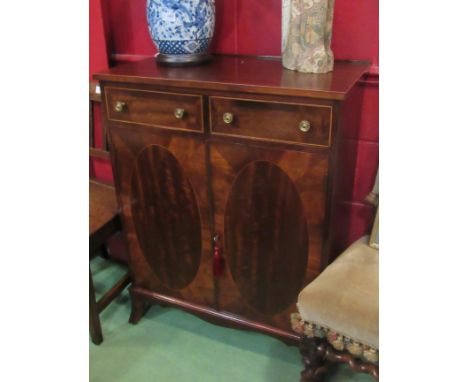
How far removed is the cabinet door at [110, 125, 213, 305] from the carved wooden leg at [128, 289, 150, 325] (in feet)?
0.31

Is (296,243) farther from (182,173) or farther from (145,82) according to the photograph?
(145,82)

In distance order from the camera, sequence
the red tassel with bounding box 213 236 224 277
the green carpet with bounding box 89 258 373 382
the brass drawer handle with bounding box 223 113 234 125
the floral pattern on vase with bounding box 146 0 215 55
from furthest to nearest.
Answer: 1. the green carpet with bounding box 89 258 373 382
2. the red tassel with bounding box 213 236 224 277
3. the floral pattern on vase with bounding box 146 0 215 55
4. the brass drawer handle with bounding box 223 113 234 125

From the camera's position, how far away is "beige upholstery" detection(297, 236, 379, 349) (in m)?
1.09

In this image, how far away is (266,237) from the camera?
1329mm

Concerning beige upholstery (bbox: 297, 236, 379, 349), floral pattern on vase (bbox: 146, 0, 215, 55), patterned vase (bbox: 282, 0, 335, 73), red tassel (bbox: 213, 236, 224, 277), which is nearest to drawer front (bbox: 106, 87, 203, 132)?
floral pattern on vase (bbox: 146, 0, 215, 55)

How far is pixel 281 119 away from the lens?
1124 mm

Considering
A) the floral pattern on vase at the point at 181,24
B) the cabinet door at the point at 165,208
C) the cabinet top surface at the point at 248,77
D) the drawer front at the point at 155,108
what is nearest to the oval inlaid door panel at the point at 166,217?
the cabinet door at the point at 165,208

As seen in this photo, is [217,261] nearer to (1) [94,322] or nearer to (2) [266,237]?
(2) [266,237]

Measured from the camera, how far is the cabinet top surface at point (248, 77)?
1.08 metres

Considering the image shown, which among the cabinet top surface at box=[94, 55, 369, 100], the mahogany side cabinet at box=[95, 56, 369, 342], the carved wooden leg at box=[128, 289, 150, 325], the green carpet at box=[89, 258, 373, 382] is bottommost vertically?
the green carpet at box=[89, 258, 373, 382]

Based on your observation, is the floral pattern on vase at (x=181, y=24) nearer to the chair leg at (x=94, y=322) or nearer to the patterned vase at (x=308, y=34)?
the patterned vase at (x=308, y=34)

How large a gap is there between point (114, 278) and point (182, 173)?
37.9 inches

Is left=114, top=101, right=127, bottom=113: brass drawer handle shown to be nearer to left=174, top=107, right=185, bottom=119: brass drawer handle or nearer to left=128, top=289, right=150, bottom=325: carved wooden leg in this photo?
left=174, top=107, right=185, bottom=119: brass drawer handle

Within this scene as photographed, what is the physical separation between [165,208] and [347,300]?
687mm
